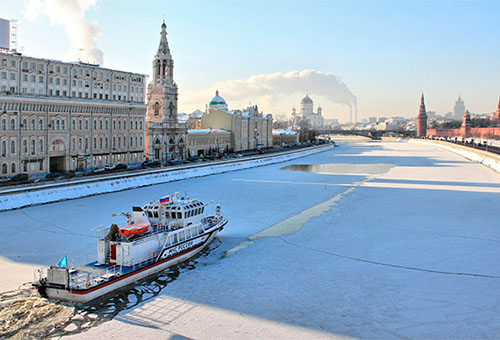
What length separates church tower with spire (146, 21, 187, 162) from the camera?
69.6 meters

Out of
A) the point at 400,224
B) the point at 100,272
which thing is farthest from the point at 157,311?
the point at 400,224

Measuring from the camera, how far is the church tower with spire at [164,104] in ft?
228

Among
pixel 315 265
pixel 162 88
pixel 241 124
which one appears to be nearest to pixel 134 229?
pixel 315 265

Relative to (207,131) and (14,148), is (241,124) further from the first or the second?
(14,148)

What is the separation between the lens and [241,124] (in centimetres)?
9900

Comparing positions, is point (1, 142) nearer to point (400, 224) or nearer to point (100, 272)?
point (100, 272)

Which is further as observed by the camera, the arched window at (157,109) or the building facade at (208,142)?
the building facade at (208,142)

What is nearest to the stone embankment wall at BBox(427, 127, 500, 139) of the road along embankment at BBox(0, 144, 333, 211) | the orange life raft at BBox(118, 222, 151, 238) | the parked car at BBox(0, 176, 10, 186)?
the road along embankment at BBox(0, 144, 333, 211)

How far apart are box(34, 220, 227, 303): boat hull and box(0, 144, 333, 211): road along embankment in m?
18.0

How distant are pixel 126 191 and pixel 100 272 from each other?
90.4 feet

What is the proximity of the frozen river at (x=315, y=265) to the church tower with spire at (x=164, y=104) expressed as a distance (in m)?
26.8

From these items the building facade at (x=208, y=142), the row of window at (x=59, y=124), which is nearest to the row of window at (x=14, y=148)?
the row of window at (x=59, y=124)

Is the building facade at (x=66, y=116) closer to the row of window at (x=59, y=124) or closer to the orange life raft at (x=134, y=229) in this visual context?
the row of window at (x=59, y=124)

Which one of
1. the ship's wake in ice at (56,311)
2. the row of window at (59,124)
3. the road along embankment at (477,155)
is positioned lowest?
the ship's wake in ice at (56,311)
